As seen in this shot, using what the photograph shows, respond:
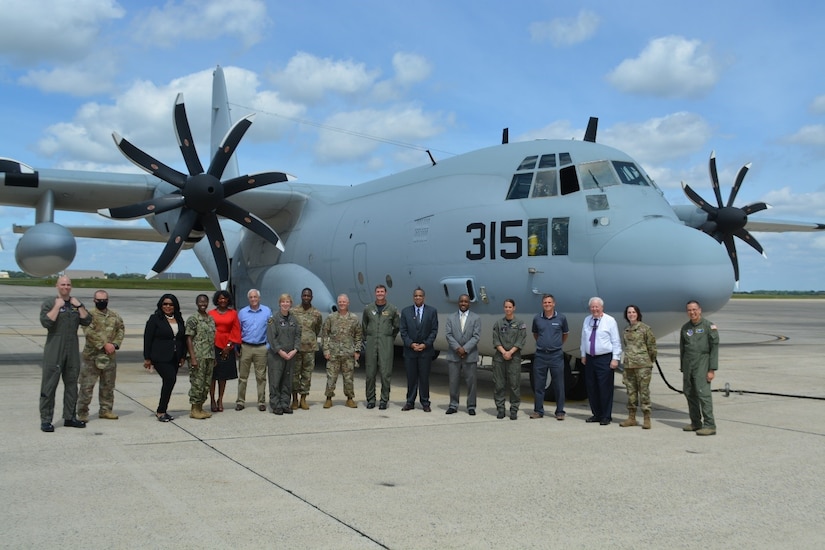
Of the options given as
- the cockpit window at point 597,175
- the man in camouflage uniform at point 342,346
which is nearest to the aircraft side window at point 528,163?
the cockpit window at point 597,175

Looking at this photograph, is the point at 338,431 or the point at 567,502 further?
the point at 338,431

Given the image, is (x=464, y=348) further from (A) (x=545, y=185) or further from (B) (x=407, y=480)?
(B) (x=407, y=480)

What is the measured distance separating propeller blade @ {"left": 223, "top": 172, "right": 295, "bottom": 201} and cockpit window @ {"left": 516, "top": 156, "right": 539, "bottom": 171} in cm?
518

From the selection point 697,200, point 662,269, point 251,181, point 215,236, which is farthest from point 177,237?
point 697,200

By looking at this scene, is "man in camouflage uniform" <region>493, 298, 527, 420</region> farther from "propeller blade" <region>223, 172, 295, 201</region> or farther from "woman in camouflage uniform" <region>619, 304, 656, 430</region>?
"propeller blade" <region>223, 172, 295, 201</region>

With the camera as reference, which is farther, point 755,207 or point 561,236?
point 755,207

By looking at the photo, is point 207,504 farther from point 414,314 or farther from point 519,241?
point 519,241

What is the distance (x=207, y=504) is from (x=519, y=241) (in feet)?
20.2

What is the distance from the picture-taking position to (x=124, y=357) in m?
17.0

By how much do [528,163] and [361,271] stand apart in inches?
156

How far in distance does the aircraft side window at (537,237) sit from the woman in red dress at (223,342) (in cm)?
406

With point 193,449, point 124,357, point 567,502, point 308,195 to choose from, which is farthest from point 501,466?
point 124,357

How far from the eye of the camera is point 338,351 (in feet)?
32.6

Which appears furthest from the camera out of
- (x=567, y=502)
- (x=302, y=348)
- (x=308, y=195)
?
(x=308, y=195)
